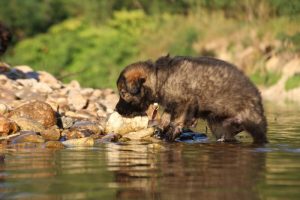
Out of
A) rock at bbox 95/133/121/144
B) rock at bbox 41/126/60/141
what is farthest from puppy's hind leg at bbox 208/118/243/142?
rock at bbox 41/126/60/141

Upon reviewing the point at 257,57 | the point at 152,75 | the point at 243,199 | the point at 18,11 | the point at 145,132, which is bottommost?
the point at 243,199

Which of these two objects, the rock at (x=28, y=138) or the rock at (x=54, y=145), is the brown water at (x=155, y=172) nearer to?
the rock at (x=54, y=145)

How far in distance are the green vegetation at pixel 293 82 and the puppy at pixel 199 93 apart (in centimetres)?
1705

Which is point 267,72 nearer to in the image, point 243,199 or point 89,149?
point 89,149

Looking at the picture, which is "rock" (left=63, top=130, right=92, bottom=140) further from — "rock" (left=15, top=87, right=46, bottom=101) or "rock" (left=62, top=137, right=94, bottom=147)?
"rock" (left=15, top=87, right=46, bottom=101)

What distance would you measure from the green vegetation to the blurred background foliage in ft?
3.46

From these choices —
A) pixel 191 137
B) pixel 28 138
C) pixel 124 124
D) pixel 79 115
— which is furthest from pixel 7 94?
pixel 191 137

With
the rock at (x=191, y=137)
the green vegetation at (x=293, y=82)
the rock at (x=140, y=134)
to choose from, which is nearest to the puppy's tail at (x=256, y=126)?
the rock at (x=191, y=137)

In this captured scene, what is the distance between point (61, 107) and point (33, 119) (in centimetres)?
295

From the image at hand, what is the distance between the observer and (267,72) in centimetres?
3183

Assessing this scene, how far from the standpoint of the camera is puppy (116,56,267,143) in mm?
12219

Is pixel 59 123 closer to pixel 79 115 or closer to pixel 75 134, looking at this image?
pixel 75 134

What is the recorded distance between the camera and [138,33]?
3856cm

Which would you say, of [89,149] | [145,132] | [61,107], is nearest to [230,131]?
[145,132]
